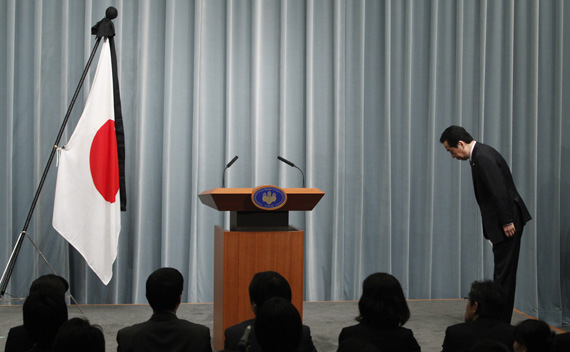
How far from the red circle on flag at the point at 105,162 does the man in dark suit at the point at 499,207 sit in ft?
7.36

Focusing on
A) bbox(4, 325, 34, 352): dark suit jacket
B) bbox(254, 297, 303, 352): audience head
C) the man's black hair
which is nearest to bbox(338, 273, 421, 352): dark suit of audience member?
the man's black hair

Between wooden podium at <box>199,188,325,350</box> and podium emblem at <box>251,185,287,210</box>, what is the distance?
4 centimetres

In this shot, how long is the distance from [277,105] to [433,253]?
1.77 metres

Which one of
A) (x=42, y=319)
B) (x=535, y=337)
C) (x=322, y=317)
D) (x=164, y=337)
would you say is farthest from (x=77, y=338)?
(x=322, y=317)

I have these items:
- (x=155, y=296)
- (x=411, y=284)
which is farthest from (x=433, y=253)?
(x=155, y=296)

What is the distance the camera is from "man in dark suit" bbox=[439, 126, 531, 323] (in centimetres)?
337

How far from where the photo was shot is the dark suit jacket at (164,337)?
6.35 ft

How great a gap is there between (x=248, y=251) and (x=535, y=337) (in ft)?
4.66

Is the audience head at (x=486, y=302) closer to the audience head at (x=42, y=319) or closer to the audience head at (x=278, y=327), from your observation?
the audience head at (x=278, y=327)

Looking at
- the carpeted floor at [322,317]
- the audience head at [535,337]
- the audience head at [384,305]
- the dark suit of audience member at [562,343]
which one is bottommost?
the carpeted floor at [322,317]

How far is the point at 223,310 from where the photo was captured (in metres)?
2.81

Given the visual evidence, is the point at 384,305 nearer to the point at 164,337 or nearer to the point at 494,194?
the point at 164,337

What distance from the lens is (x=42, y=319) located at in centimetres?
176

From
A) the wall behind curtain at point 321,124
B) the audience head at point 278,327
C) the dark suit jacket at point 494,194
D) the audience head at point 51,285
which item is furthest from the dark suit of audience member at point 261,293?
the wall behind curtain at point 321,124
